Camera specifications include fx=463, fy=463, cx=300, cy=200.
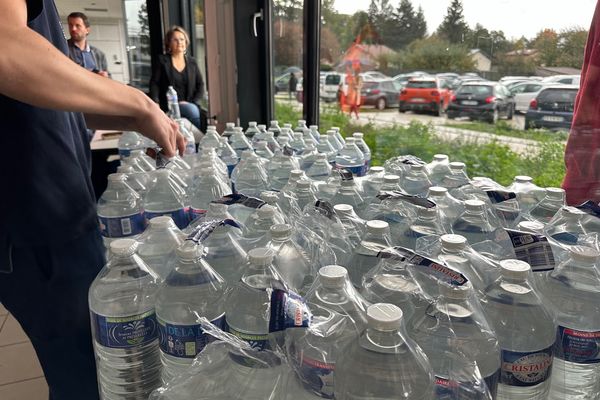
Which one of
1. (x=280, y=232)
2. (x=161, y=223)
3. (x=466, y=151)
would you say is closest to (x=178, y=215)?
(x=161, y=223)

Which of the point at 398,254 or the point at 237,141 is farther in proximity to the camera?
the point at 237,141

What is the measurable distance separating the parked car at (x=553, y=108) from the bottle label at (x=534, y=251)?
1.42 metres

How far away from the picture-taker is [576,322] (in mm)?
872

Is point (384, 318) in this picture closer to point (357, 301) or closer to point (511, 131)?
point (357, 301)

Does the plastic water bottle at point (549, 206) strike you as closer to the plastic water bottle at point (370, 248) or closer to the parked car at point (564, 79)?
the plastic water bottle at point (370, 248)

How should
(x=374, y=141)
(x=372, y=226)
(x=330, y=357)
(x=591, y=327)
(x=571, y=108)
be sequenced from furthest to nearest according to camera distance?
1. (x=374, y=141)
2. (x=571, y=108)
3. (x=372, y=226)
4. (x=591, y=327)
5. (x=330, y=357)

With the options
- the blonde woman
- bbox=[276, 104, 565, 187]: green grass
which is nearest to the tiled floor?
bbox=[276, 104, 565, 187]: green grass

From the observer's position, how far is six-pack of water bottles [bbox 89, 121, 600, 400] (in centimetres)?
73

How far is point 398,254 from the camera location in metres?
0.86

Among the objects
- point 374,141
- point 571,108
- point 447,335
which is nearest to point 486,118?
point 571,108

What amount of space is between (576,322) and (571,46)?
5.39 ft

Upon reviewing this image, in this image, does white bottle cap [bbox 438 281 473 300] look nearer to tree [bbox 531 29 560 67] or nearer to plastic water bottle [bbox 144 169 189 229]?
plastic water bottle [bbox 144 169 189 229]

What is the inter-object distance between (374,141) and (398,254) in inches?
96.8

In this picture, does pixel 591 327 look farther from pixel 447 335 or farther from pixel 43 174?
pixel 43 174
